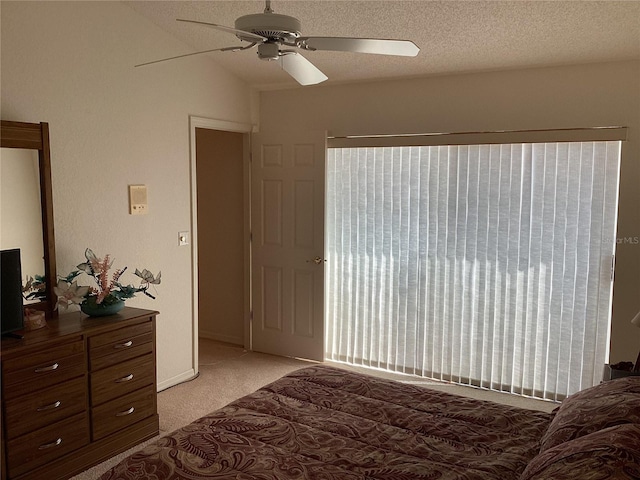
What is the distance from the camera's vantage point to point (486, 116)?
166 inches

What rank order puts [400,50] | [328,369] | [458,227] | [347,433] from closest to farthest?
[347,433]
[400,50]
[328,369]
[458,227]

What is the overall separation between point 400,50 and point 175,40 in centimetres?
245

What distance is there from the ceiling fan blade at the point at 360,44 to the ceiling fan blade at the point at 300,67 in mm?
198

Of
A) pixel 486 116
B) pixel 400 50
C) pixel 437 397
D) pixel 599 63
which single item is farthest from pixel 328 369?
pixel 599 63

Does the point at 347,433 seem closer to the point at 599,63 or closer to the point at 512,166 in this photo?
the point at 512,166

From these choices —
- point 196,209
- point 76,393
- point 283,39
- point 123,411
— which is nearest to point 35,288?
point 76,393

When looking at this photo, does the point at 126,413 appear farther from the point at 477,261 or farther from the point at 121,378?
the point at 477,261

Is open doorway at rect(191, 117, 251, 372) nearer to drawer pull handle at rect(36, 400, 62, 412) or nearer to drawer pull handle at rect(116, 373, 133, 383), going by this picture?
drawer pull handle at rect(116, 373, 133, 383)

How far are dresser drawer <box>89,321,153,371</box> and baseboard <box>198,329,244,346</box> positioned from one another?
213 cm

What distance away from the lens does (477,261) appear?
4.32 m

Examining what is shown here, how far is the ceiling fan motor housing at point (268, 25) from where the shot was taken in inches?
87.2

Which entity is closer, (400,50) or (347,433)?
(347,433)

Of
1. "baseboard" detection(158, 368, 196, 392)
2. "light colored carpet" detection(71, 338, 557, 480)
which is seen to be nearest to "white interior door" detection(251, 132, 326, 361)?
"light colored carpet" detection(71, 338, 557, 480)

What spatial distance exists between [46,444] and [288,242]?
268cm
